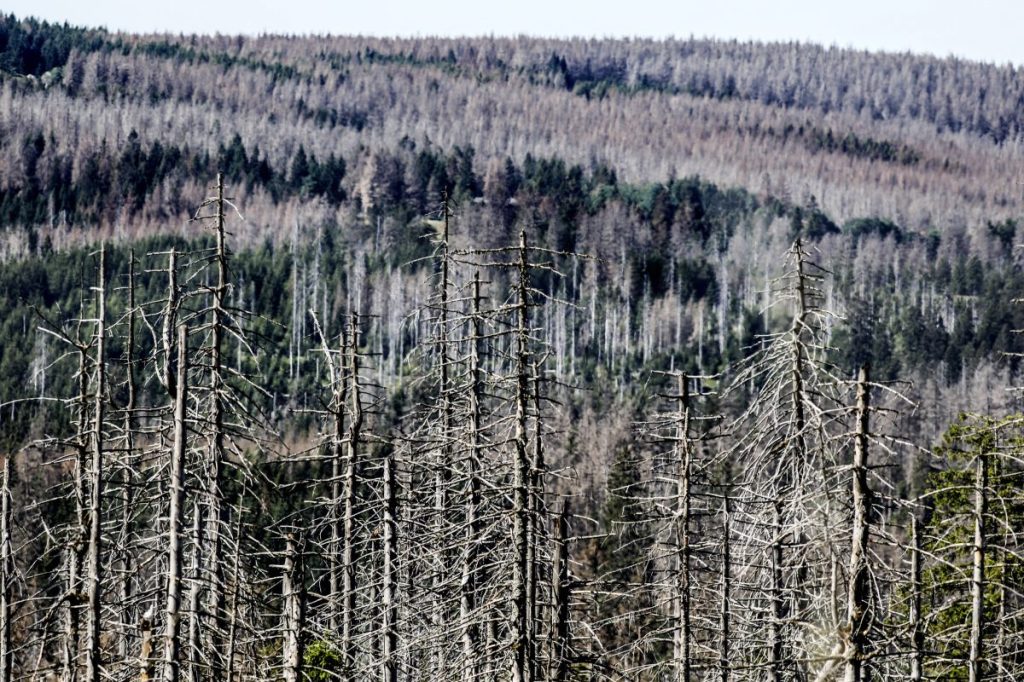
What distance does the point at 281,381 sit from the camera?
11350 centimetres

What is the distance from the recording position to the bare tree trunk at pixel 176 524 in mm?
18000

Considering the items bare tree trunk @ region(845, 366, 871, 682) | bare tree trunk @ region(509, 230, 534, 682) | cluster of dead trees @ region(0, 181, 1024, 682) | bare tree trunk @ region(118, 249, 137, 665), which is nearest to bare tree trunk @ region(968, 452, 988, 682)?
cluster of dead trees @ region(0, 181, 1024, 682)

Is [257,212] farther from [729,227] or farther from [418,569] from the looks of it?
[418,569]

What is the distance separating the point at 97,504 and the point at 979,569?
12.4m

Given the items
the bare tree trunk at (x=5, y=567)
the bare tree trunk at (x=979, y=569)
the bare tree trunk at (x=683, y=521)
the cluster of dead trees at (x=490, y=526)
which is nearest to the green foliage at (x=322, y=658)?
the cluster of dead trees at (x=490, y=526)

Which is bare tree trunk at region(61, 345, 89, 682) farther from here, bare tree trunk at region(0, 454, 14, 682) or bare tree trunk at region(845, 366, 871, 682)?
bare tree trunk at region(845, 366, 871, 682)

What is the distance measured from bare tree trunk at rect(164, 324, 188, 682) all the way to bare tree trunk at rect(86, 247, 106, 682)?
1.02 meters

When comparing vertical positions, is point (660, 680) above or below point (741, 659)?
below

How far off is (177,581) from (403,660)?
9.57 m

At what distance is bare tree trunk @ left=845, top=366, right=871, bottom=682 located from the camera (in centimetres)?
1599

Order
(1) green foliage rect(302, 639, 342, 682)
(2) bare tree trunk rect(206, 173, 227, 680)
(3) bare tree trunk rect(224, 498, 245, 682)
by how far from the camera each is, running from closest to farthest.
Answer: (3) bare tree trunk rect(224, 498, 245, 682) < (2) bare tree trunk rect(206, 173, 227, 680) < (1) green foliage rect(302, 639, 342, 682)

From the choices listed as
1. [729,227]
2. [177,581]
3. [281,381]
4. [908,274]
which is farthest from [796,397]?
[729,227]

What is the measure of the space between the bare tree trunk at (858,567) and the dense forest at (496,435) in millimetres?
42

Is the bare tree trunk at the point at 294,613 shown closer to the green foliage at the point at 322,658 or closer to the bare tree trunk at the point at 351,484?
the bare tree trunk at the point at 351,484
